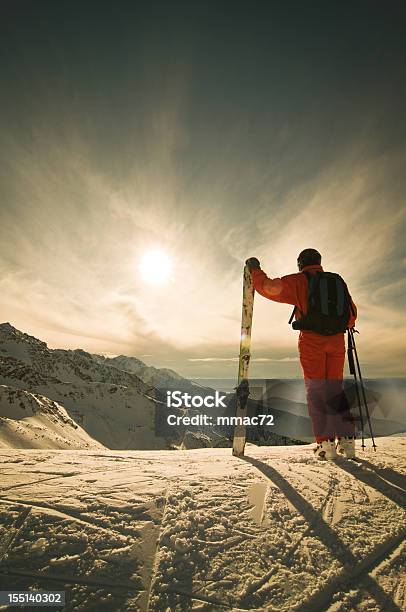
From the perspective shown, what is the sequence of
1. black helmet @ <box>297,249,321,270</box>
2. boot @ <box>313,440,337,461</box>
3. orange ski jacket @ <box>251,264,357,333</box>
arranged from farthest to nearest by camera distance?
black helmet @ <box>297,249,321,270</box>
orange ski jacket @ <box>251,264,357,333</box>
boot @ <box>313,440,337,461</box>

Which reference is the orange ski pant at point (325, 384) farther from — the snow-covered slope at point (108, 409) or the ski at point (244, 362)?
the snow-covered slope at point (108, 409)

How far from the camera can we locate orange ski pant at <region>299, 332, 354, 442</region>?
13.0 ft

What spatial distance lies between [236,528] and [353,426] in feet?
8.90

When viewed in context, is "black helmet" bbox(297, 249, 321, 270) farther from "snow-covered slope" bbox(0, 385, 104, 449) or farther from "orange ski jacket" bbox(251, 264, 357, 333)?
"snow-covered slope" bbox(0, 385, 104, 449)

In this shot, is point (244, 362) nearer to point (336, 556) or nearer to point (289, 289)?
point (289, 289)

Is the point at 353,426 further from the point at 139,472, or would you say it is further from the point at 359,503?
the point at 139,472


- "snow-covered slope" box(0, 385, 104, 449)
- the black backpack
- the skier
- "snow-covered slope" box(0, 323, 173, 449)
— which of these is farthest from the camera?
"snow-covered slope" box(0, 323, 173, 449)

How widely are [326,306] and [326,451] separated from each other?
1.97m

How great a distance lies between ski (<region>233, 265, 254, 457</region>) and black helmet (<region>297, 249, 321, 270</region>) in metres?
0.90

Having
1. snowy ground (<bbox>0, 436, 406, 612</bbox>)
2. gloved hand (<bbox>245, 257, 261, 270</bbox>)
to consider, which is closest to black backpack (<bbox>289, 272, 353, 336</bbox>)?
gloved hand (<bbox>245, 257, 261, 270</bbox>)

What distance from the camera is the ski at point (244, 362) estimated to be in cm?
450

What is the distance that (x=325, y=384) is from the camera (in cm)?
415

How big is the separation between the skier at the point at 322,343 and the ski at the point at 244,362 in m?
0.61

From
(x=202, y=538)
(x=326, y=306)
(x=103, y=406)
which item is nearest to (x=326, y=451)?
(x=326, y=306)
